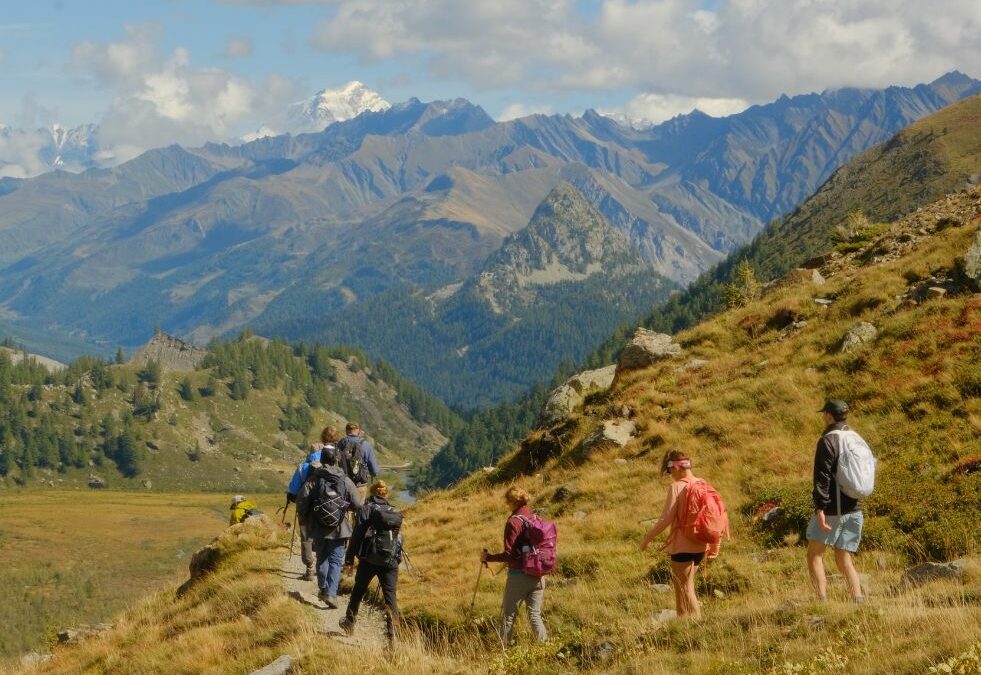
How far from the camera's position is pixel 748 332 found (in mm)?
35375

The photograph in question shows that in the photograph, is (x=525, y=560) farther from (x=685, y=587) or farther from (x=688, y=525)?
(x=688, y=525)

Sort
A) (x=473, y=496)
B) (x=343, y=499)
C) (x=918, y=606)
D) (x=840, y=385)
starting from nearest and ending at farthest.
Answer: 1. (x=918, y=606)
2. (x=343, y=499)
3. (x=840, y=385)
4. (x=473, y=496)

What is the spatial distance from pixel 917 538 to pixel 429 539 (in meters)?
15.3

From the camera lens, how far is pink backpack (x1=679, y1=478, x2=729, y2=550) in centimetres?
1339

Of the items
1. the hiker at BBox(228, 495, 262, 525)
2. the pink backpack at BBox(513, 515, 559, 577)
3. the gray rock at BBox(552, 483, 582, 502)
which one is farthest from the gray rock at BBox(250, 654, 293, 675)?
the hiker at BBox(228, 495, 262, 525)

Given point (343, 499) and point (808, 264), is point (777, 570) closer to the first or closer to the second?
point (343, 499)

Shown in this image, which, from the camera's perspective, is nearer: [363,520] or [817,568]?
[817,568]

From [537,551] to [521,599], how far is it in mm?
1051

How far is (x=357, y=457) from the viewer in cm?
2227

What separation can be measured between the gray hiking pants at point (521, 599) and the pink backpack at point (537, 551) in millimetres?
225

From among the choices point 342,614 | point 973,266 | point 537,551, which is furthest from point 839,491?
point 973,266

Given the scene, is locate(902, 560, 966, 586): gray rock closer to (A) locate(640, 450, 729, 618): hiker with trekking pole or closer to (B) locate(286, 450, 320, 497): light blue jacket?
(A) locate(640, 450, 729, 618): hiker with trekking pole

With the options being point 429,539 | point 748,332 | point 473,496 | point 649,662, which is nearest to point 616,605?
point 649,662

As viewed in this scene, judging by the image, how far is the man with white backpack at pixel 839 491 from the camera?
42.7 feet
